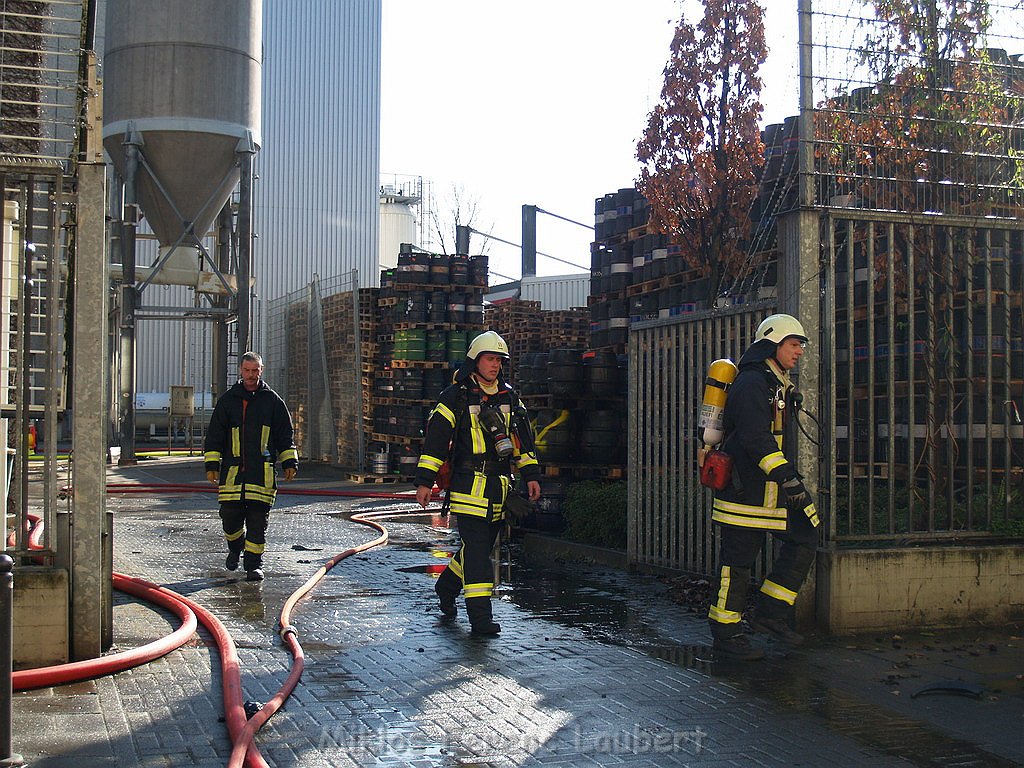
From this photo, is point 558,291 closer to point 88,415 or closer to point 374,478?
point 374,478

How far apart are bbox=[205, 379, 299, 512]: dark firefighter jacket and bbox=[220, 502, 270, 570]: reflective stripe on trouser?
0.09 metres

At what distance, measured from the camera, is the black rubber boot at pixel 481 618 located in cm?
735

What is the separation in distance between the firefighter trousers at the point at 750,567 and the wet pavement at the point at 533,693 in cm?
24

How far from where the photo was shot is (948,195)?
8320 millimetres

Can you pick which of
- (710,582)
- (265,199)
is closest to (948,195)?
(710,582)

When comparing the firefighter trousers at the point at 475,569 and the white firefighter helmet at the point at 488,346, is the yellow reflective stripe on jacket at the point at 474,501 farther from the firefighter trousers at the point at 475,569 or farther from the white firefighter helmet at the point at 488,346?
the white firefighter helmet at the point at 488,346

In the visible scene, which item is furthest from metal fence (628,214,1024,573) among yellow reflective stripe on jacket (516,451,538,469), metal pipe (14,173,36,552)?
metal pipe (14,173,36,552)

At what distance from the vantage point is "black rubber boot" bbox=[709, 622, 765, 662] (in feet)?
22.0

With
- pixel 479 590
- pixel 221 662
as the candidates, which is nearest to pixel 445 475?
pixel 479 590

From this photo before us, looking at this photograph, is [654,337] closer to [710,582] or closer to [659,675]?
[710,582]

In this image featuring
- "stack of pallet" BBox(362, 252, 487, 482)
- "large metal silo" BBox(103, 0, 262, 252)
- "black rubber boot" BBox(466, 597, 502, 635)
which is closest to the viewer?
"black rubber boot" BBox(466, 597, 502, 635)

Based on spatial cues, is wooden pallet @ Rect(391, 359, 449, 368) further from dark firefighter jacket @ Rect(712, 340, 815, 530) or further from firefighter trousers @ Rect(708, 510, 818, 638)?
firefighter trousers @ Rect(708, 510, 818, 638)

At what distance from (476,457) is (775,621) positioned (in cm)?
217

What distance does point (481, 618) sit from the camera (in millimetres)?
7355
